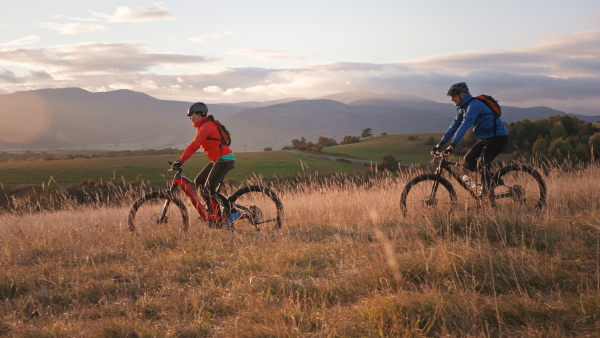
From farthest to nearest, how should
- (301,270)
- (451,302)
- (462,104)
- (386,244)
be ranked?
(462,104) < (386,244) < (301,270) < (451,302)

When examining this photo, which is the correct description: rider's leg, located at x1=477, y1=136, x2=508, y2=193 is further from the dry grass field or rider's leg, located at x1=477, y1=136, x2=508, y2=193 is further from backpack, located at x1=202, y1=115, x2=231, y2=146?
backpack, located at x1=202, y1=115, x2=231, y2=146

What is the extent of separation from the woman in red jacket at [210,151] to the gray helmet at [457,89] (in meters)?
3.73

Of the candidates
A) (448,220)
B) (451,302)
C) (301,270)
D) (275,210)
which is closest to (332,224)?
(275,210)

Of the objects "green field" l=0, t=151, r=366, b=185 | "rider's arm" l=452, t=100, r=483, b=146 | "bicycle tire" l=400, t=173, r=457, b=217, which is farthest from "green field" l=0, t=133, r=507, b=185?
"rider's arm" l=452, t=100, r=483, b=146

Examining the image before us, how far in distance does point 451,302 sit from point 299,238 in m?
3.33

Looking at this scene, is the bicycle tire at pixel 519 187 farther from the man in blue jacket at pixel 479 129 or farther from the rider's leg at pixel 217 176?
the rider's leg at pixel 217 176

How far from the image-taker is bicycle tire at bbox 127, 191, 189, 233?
27.1 ft

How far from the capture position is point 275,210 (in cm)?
854

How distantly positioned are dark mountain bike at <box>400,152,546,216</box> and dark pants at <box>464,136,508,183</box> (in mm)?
140

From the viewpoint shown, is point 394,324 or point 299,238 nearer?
point 394,324

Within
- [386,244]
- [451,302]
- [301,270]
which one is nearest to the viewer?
[451,302]

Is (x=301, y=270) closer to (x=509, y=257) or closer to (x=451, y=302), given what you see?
(x=451, y=302)

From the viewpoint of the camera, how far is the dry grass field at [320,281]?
3.97 metres

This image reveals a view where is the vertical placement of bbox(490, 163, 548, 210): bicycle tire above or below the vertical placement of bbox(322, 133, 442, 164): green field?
above
